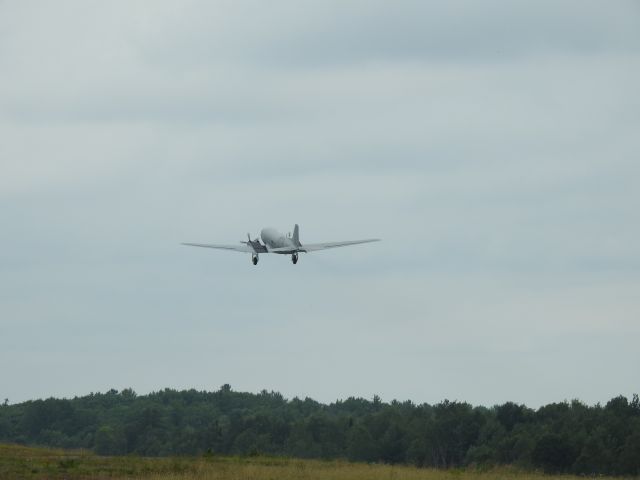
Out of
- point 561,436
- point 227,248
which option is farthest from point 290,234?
point 561,436

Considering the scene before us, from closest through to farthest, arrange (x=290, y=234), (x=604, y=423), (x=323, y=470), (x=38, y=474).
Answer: (x=38, y=474), (x=323, y=470), (x=290, y=234), (x=604, y=423)

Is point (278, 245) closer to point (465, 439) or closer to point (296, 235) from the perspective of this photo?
point (296, 235)

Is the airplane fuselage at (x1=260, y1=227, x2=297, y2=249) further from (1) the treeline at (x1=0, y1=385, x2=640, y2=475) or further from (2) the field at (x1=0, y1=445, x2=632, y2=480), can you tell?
(2) the field at (x1=0, y1=445, x2=632, y2=480)

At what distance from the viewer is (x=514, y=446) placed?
140875 mm

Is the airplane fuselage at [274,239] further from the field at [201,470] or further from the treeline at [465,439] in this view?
the field at [201,470]

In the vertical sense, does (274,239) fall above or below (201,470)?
above

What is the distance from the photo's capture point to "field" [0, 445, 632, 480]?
74562 millimetres

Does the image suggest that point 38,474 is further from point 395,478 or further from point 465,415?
point 465,415

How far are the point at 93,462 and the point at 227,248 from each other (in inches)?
1787

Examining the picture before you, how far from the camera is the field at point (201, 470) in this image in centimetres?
7456

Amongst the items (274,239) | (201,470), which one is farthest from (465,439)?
(201,470)

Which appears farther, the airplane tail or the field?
the airplane tail

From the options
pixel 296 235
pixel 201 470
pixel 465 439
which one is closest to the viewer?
pixel 201 470

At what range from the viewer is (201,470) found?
77.1 metres
